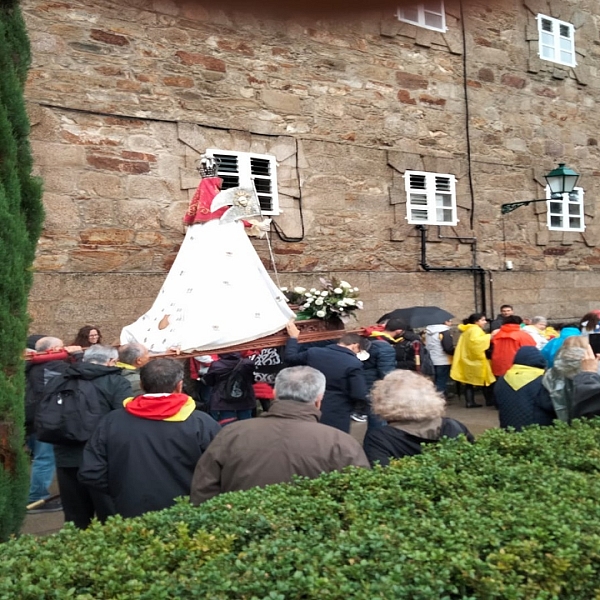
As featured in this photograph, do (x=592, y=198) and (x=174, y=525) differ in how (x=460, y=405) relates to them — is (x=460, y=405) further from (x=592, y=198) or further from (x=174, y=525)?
(x=174, y=525)

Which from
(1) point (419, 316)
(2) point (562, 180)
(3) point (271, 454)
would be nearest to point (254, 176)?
(1) point (419, 316)

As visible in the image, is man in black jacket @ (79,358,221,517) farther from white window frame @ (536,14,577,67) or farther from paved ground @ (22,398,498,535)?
white window frame @ (536,14,577,67)

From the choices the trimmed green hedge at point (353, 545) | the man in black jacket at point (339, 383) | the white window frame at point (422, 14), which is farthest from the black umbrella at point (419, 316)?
the trimmed green hedge at point (353, 545)

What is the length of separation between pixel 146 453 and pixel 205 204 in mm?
4101

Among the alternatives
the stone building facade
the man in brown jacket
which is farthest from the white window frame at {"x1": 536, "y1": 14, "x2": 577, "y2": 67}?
the man in brown jacket

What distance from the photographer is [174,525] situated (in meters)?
2.74

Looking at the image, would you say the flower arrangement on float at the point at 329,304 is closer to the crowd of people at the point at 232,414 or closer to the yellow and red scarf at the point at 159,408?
the crowd of people at the point at 232,414

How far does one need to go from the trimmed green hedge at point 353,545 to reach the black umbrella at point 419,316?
6460 millimetres

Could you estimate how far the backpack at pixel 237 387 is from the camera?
7.14 m

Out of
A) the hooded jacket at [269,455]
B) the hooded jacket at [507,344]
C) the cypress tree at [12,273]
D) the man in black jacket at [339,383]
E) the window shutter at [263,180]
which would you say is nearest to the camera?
the hooded jacket at [269,455]

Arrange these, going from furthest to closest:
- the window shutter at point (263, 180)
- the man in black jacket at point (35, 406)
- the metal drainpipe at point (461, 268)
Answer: the metal drainpipe at point (461, 268), the window shutter at point (263, 180), the man in black jacket at point (35, 406)

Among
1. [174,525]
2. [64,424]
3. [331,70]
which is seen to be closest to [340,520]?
[174,525]

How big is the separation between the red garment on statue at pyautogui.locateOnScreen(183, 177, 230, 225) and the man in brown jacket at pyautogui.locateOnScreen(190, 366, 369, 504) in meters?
4.22

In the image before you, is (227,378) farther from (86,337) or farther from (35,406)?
(35,406)
